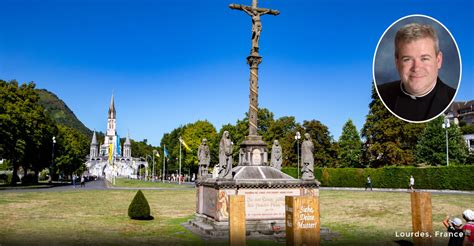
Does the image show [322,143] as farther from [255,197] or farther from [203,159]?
[255,197]

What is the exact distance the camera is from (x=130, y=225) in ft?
66.1

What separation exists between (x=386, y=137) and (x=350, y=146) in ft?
41.6

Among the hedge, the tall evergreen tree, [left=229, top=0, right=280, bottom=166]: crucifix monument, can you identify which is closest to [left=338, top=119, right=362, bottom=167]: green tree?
the hedge

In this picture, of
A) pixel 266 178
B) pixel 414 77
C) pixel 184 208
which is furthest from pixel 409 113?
pixel 184 208

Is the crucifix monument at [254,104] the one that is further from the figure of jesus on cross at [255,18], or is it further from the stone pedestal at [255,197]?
the stone pedestal at [255,197]

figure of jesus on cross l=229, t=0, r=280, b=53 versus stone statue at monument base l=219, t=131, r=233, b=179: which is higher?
figure of jesus on cross l=229, t=0, r=280, b=53

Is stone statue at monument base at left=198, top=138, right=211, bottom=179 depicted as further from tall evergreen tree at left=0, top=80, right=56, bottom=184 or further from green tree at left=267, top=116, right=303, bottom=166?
green tree at left=267, top=116, right=303, bottom=166

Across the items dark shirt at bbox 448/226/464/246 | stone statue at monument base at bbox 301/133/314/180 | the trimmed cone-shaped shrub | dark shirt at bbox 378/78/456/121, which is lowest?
the trimmed cone-shaped shrub

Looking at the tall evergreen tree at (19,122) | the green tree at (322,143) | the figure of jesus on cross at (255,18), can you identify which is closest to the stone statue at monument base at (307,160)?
the figure of jesus on cross at (255,18)

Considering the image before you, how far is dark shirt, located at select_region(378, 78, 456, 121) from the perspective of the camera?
13.3 metres

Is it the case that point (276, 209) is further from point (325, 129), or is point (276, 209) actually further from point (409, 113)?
point (325, 129)

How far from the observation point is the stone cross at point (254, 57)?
19703 mm

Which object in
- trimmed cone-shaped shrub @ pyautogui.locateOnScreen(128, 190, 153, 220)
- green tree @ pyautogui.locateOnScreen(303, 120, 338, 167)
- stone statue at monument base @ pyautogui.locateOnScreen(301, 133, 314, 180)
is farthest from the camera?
green tree @ pyautogui.locateOnScreen(303, 120, 338, 167)

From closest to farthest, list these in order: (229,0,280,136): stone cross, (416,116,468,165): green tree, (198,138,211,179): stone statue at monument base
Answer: (229,0,280,136): stone cross < (198,138,211,179): stone statue at monument base < (416,116,468,165): green tree
